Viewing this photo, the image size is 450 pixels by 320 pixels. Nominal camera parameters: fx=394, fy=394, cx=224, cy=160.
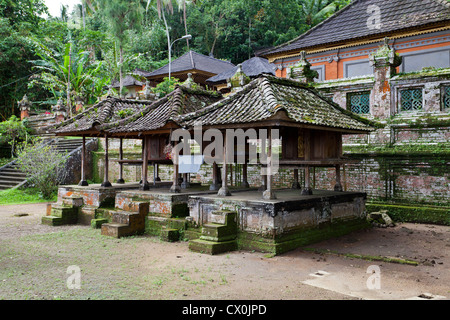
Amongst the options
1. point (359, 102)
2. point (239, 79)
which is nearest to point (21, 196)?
point (239, 79)

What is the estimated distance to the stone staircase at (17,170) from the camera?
18.7 meters

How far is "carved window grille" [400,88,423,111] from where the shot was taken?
11.7 meters

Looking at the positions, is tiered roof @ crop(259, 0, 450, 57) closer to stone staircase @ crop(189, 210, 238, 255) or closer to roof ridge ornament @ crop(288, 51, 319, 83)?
roof ridge ornament @ crop(288, 51, 319, 83)

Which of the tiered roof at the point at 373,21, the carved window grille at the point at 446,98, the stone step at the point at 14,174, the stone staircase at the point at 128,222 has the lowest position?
the stone staircase at the point at 128,222

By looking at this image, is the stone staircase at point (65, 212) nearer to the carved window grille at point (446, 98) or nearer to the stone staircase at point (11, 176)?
the stone staircase at point (11, 176)

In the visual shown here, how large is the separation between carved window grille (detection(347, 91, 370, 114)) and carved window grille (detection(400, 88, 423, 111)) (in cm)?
104

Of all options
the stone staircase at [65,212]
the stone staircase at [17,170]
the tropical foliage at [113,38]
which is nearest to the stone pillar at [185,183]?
the stone staircase at [65,212]

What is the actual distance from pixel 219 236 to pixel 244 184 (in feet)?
14.6

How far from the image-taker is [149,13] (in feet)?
143

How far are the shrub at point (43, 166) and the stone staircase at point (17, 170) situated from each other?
1341mm

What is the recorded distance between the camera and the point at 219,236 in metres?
8.20

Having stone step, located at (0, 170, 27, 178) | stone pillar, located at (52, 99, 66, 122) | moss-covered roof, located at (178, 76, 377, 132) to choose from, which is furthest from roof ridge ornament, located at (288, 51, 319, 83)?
stone pillar, located at (52, 99, 66, 122)

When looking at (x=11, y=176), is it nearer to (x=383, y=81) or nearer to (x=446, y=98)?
(x=383, y=81)
